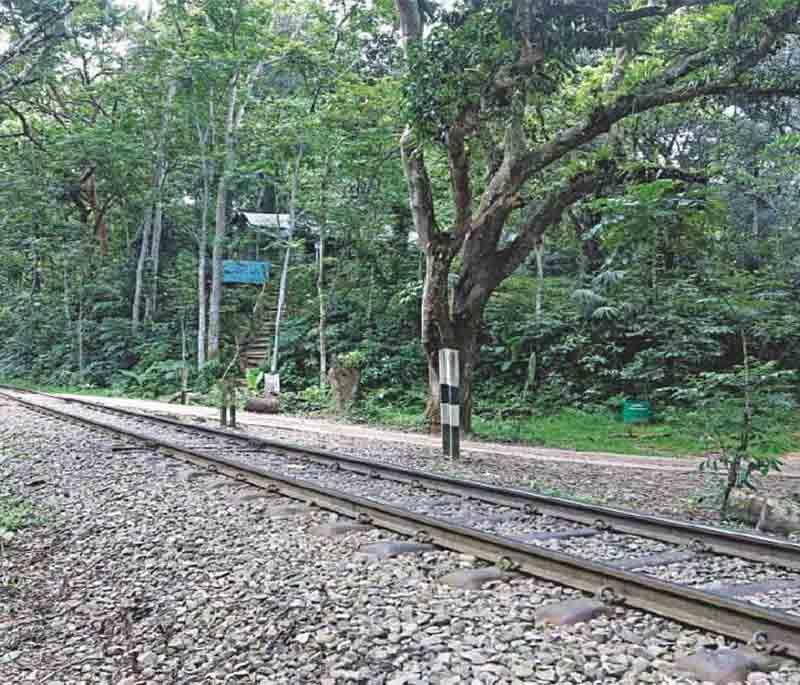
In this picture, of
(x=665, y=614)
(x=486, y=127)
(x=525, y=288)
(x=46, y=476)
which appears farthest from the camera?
(x=525, y=288)

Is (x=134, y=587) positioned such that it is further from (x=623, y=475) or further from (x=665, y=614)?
(x=623, y=475)

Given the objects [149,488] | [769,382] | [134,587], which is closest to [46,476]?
[149,488]

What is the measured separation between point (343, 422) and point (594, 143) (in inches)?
335

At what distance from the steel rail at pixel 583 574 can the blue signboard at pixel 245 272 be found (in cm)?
2454

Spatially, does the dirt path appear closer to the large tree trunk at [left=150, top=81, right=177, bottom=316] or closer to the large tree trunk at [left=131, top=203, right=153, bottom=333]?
the large tree trunk at [left=150, top=81, right=177, bottom=316]

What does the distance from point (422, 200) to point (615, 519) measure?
26.2ft

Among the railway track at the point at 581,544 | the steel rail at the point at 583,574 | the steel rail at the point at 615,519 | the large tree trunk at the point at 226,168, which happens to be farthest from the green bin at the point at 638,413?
the large tree trunk at the point at 226,168

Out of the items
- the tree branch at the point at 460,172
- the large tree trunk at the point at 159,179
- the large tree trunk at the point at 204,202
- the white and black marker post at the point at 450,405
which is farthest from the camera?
the large tree trunk at the point at 159,179

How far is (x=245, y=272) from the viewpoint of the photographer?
31.4 metres

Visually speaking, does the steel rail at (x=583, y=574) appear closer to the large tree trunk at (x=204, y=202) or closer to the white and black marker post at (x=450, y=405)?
the white and black marker post at (x=450, y=405)

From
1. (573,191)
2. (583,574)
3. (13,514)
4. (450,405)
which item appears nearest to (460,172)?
(573,191)

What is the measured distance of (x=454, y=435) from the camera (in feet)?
34.6

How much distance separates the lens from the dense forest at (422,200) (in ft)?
33.2

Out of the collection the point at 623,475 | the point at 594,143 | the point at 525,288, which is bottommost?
the point at 623,475
